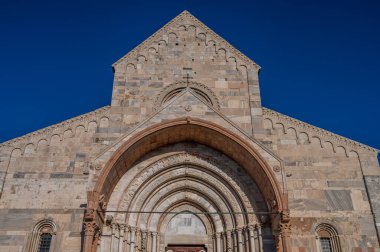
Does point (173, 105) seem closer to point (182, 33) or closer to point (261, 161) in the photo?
point (261, 161)

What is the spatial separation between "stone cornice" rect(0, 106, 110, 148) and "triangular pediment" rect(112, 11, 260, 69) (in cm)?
280

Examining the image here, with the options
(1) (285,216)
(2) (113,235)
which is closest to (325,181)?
(1) (285,216)

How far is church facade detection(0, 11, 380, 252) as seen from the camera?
47.6 feet

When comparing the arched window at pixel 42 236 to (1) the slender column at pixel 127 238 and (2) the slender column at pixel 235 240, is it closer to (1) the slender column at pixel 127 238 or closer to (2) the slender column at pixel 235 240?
(1) the slender column at pixel 127 238

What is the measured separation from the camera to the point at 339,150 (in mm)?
16203

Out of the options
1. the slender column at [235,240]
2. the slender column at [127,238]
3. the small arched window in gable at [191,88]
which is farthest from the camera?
the small arched window in gable at [191,88]

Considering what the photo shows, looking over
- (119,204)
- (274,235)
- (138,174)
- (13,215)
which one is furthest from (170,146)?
(13,215)

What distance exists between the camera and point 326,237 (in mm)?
14820

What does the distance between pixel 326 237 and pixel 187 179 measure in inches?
239

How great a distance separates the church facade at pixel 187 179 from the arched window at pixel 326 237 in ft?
0.13

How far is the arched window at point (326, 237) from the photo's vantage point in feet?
48.1

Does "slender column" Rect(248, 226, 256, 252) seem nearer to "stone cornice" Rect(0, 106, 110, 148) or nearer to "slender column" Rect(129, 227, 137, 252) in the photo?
"slender column" Rect(129, 227, 137, 252)

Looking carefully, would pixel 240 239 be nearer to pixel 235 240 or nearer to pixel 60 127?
pixel 235 240

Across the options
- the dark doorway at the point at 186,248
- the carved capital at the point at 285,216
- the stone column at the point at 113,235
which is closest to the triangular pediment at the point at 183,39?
the stone column at the point at 113,235
